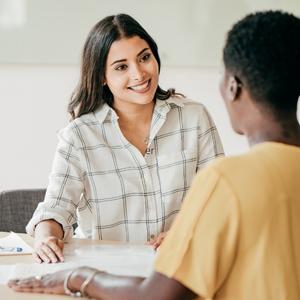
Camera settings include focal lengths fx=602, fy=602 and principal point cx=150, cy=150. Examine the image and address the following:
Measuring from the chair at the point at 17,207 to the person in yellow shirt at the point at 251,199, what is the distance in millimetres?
1288

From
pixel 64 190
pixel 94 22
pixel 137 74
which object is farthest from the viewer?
pixel 94 22

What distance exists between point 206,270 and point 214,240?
0.19 feet

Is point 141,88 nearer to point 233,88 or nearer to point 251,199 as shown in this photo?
point 233,88

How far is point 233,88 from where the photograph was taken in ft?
3.77

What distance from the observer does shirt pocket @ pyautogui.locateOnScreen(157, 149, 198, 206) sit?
216 centimetres

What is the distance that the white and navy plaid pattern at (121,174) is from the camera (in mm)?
2086

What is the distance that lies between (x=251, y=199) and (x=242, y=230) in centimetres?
6

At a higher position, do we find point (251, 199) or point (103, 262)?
point (251, 199)

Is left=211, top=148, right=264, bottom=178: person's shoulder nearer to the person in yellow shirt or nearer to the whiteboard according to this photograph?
the person in yellow shirt

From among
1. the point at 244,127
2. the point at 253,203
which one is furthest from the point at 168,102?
the point at 253,203

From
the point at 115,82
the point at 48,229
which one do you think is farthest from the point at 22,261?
the point at 115,82

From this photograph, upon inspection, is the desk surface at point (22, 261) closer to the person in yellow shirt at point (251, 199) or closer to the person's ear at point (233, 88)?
the person in yellow shirt at point (251, 199)

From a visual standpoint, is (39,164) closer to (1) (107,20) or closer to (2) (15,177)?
(2) (15,177)

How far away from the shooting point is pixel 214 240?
3.38ft
